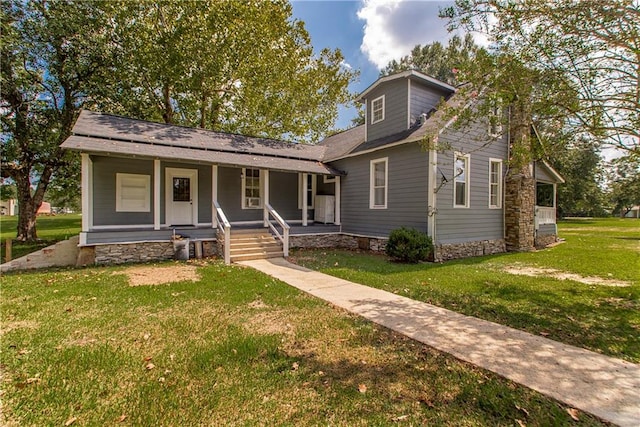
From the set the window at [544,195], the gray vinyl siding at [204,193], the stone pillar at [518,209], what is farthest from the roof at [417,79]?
the window at [544,195]

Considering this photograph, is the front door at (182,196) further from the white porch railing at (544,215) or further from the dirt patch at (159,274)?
the white porch railing at (544,215)

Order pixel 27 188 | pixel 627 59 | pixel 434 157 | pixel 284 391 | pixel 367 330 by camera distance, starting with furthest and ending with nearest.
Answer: pixel 27 188
pixel 434 157
pixel 627 59
pixel 367 330
pixel 284 391

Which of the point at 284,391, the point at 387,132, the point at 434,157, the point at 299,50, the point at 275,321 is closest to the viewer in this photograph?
the point at 284,391

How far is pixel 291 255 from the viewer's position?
10.2m

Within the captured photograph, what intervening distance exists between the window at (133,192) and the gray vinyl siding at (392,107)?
29.0ft

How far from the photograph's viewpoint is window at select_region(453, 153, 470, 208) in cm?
1008

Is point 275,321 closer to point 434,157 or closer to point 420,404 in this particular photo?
point 420,404

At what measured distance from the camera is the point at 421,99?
10.8 metres

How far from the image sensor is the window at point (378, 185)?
11094 mm

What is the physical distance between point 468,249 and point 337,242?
4993 mm

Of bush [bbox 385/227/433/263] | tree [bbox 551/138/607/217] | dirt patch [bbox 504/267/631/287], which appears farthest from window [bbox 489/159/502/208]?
tree [bbox 551/138/607/217]

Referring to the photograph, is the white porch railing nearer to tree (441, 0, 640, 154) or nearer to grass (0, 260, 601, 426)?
tree (441, 0, 640, 154)

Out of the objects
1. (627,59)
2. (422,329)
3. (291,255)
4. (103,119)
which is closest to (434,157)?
(627,59)

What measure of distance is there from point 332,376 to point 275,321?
158cm
